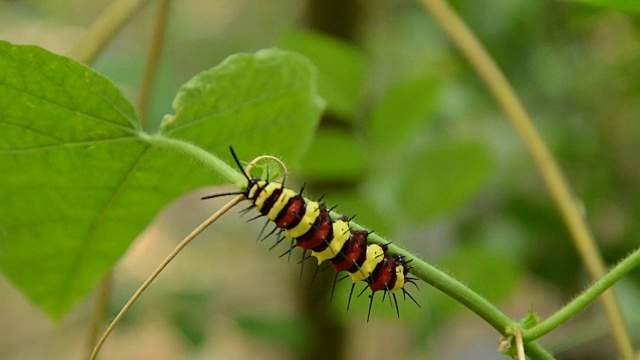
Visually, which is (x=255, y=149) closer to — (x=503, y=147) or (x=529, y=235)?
(x=529, y=235)

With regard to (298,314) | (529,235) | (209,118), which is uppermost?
(529,235)

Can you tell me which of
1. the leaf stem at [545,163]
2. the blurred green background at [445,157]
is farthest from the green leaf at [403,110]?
the leaf stem at [545,163]

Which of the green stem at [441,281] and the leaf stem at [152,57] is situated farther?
the leaf stem at [152,57]

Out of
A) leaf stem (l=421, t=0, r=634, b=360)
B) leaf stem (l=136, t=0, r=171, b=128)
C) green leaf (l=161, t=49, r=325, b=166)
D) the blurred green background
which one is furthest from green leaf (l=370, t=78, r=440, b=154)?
green leaf (l=161, t=49, r=325, b=166)

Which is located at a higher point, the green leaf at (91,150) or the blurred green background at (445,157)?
the blurred green background at (445,157)

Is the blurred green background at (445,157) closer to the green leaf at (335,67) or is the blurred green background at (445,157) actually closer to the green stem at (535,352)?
the green leaf at (335,67)

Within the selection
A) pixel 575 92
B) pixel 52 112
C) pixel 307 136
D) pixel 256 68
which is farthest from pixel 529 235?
pixel 52 112

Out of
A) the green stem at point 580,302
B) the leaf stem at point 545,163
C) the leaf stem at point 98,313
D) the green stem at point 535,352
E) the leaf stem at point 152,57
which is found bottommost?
the leaf stem at point 98,313
